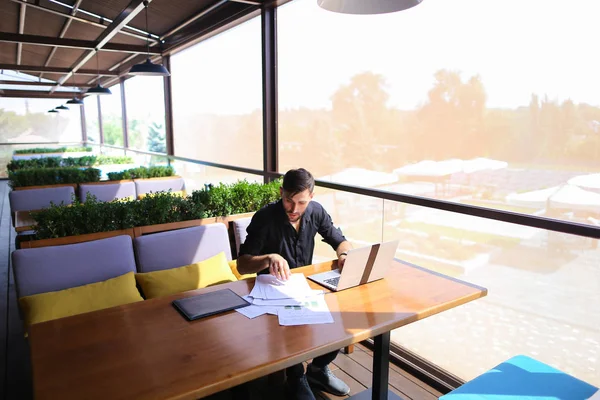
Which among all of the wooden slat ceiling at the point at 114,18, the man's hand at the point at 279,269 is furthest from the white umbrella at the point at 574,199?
the wooden slat ceiling at the point at 114,18

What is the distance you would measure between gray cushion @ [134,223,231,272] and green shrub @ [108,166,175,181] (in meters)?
3.88

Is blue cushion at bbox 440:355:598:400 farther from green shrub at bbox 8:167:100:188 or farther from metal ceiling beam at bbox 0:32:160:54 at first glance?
metal ceiling beam at bbox 0:32:160:54

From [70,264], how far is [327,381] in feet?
5.54

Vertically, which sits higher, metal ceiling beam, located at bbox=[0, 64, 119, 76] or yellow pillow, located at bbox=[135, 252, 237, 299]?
→ metal ceiling beam, located at bbox=[0, 64, 119, 76]

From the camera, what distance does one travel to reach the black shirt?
7.52ft

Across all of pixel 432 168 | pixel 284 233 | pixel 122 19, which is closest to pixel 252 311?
pixel 284 233

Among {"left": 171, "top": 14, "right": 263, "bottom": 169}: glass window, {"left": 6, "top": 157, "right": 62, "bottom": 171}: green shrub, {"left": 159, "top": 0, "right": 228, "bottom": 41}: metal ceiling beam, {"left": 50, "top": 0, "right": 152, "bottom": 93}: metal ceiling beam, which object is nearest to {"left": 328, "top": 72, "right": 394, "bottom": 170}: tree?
{"left": 171, "top": 14, "right": 263, "bottom": 169}: glass window

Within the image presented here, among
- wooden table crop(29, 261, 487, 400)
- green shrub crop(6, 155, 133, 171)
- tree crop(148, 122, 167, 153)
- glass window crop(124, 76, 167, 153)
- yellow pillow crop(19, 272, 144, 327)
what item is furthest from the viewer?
tree crop(148, 122, 167, 153)

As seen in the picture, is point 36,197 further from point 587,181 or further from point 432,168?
point 587,181

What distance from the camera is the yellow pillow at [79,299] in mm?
2193

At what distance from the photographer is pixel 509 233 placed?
2883 millimetres

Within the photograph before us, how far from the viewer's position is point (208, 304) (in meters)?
1.79

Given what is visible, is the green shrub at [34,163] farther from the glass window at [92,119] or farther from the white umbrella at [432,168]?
the glass window at [92,119]

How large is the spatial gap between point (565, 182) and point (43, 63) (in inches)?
480
